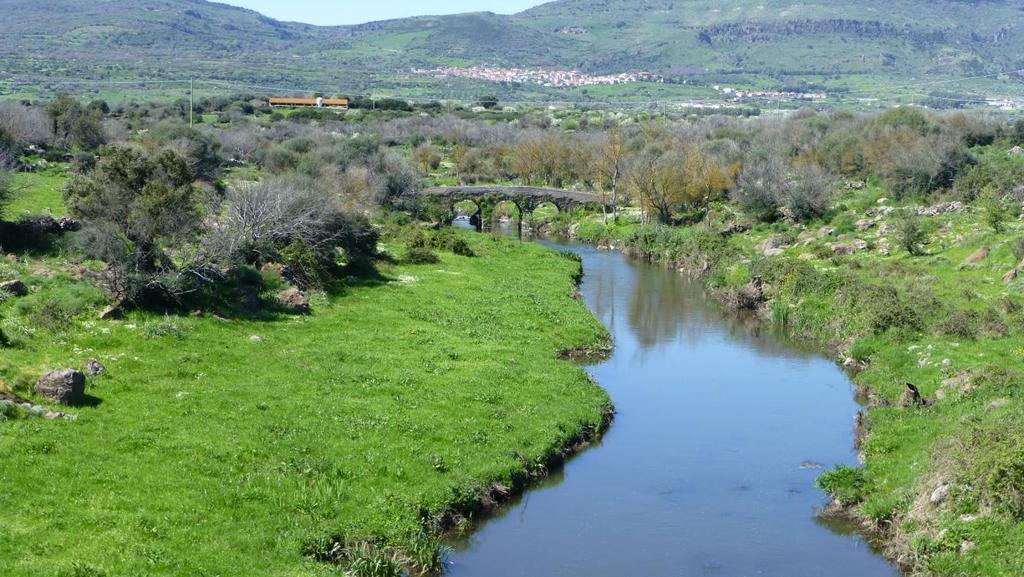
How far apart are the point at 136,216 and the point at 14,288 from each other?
6455 millimetres

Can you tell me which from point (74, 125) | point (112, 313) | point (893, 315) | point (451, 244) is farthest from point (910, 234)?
point (74, 125)

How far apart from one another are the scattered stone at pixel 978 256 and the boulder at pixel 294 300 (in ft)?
110

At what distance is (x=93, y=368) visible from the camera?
28531 mm

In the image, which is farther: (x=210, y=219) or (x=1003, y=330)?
(x=210, y=219)

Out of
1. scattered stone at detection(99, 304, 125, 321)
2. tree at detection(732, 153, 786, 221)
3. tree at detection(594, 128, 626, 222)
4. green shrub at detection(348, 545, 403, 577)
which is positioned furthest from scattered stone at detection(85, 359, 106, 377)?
tree at detection(594, 128, 626, 222)

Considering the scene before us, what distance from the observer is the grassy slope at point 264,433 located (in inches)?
828

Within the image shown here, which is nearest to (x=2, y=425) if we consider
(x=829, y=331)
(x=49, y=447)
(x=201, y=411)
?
(x=49, y=447)

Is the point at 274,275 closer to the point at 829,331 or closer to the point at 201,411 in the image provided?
the point at 201,411

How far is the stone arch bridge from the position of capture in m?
89.8

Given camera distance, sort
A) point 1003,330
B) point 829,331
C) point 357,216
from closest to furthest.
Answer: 1. point 1003,330
2. point 829,331
3. point 357,216

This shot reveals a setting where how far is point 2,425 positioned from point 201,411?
17.4ft

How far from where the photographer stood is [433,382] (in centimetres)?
3409

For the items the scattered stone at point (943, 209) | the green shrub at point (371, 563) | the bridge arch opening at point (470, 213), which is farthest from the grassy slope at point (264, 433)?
the bridge arch opening at point (470, 213)

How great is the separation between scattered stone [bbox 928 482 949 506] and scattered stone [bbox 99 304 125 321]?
992 inches
